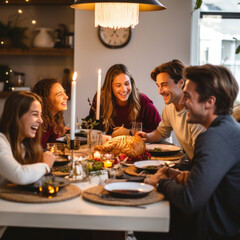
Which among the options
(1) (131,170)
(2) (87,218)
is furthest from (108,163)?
(2) (87,218)

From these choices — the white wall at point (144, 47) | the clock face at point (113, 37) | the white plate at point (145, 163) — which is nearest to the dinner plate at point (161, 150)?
the white plate at point (145, 163)

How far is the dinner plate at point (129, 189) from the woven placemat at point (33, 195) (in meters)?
0.13

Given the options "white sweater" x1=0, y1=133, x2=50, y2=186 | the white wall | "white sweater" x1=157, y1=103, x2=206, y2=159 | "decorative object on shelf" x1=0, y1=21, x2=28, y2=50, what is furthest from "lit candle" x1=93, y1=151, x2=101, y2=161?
"decorative object on shelf" x1=0, y1=21, x2=28, y2=50

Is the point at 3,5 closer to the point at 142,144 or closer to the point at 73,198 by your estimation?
the point at 142,144

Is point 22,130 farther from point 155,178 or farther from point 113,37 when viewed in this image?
point 113,37

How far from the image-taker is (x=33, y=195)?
144 cm

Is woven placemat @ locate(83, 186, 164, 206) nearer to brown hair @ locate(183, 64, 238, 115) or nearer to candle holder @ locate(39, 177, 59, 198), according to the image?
candle holder @ locate(39, 177, 59, 198)

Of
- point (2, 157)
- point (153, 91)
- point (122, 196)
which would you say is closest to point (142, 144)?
point (122, 196)

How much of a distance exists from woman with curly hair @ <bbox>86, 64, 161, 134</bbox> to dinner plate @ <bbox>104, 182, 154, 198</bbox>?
170cm

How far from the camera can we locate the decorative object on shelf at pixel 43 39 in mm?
4949

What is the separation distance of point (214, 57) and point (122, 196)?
13.8 ft

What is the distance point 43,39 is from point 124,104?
6.80ft

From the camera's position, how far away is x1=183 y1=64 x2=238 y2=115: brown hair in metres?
1.52

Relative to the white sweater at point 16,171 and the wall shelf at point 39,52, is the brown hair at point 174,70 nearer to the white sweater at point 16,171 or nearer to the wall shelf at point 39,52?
the white sweater at point 16,171
